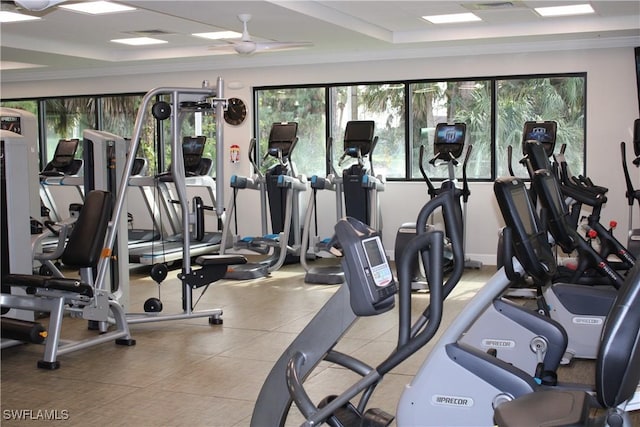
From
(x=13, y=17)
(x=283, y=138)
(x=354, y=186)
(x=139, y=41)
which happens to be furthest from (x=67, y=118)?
(x=354, y=186)

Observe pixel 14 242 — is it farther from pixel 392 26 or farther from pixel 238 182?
pixel 392 26

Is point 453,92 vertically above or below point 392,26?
below

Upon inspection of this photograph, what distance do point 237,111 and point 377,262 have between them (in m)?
8.06

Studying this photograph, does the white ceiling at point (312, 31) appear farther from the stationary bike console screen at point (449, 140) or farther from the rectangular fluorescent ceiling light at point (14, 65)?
the stationary bike console screen at point (449, 140)

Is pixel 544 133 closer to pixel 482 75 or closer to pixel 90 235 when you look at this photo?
pixel 482 75

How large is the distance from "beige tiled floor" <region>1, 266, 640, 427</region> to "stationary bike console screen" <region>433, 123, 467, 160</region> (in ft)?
6.41

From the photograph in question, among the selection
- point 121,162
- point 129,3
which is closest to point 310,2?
point 129,3

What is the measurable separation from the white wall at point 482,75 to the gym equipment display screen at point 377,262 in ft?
22.6

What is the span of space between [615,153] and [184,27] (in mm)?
4869

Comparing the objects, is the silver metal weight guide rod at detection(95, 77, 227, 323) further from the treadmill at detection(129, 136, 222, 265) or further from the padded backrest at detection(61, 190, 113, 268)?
the treadmill at detection(129, 136, 222, 265)

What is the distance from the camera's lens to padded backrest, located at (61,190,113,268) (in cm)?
519

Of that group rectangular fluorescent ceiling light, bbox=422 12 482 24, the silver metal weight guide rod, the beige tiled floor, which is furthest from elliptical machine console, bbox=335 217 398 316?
rectangular fluorescent ceiling light, bbox=422 12 482 24

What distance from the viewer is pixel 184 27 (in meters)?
8.07

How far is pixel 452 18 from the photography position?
7.86 metres
